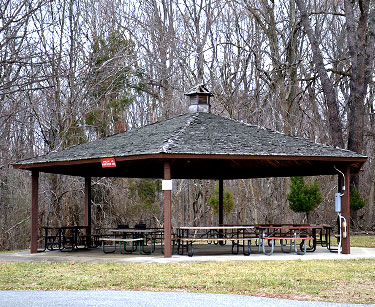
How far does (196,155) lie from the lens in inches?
526

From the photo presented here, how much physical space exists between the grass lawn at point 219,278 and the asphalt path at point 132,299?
0.52 m

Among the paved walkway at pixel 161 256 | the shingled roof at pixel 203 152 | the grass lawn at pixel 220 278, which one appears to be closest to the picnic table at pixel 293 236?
the paved walkway at pixel 161 256

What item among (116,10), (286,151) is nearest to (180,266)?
(286,151)

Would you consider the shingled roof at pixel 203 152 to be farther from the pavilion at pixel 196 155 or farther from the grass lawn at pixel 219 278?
the grass lawn at pixel 219 278

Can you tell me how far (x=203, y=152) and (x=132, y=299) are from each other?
5894 millimetres

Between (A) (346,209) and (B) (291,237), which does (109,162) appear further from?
(A) (346,209)

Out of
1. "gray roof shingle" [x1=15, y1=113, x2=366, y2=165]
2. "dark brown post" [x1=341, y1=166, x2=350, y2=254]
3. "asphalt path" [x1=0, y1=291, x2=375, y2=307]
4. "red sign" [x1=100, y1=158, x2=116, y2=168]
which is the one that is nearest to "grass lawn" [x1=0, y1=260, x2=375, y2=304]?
"asphalt path" [x1=0, y1=291, x2=375, y2=307]

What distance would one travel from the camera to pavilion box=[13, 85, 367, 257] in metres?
13.6

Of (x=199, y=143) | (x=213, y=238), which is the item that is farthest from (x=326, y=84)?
(x=213, y=238)

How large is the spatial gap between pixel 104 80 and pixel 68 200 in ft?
15.8

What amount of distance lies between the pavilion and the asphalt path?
16.9ft

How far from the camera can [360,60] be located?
23578 millimetres

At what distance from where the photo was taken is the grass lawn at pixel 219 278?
29.2 ft

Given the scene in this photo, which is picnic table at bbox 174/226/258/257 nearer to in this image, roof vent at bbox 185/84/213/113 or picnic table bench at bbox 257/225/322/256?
picnic table bench at bbox 257/225/322/256
